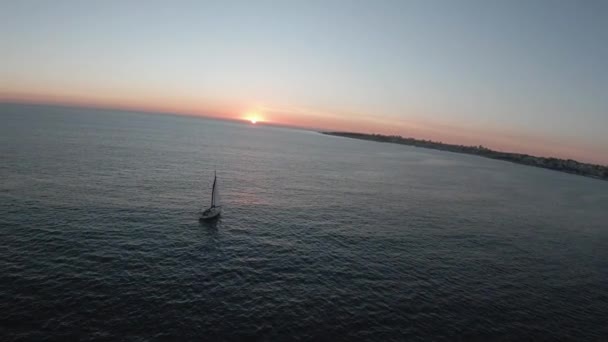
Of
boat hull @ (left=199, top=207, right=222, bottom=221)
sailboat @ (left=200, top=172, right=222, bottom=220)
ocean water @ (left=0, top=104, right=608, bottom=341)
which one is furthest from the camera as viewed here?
sailboat @ (left=200, top=172, right=222, bottom=220)

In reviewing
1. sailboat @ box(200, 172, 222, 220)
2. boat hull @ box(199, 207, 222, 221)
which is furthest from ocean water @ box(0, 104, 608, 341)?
sailboat @ box(200, 172, 222, 220)

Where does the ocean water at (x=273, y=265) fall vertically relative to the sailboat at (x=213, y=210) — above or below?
below

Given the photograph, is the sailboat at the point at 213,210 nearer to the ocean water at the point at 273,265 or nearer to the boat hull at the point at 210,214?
the boat hull at the point at 210,214

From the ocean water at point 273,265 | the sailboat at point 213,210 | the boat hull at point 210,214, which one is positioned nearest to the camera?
the ocean water at point 273,265

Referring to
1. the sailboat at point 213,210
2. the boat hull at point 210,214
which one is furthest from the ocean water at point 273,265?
the sailboat at point 213,210

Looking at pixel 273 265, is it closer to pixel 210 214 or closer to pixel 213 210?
pixel 210 214

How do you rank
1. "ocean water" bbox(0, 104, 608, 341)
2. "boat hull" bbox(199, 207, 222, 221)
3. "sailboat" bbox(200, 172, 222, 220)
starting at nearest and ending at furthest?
"ocean water" bbox(0, 104, 608, 341) < "boat hull" bbox(199, 207, 222, 221) < "sailboat" bbox(200, 172, 222, 220)

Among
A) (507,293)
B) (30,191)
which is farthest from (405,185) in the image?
(30,191)

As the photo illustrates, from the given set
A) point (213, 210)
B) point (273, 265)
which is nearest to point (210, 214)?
point (213, 210)

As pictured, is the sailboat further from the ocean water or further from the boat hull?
the ocean water
